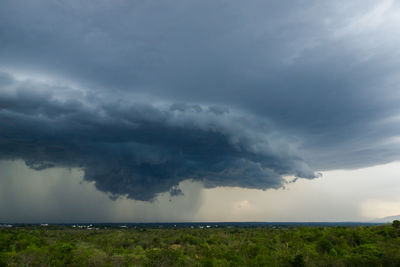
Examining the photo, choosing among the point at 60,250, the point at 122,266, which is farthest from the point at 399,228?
the point at 60,250

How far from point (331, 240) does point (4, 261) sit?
5867cm

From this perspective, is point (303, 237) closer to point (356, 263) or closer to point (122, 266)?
point (356, 263)

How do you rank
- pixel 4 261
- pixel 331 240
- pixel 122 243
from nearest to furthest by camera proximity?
pixel 4 261, pixel 331 240, pixel 122 243

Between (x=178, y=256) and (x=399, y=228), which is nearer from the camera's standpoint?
(x=178, y=256)

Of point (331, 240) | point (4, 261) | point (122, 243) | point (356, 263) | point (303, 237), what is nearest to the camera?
point (4, 261)

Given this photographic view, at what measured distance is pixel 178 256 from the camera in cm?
3647

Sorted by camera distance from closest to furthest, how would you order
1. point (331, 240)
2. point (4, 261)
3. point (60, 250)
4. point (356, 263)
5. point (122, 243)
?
1. point (4, 261)
2. point (356, 263)
3. point (60, 250)
4. point (331, 240)
5. point (122, 243)

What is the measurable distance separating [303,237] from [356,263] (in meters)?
34.0

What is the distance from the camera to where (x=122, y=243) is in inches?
3103

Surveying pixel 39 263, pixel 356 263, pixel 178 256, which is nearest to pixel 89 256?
pixel 39 263

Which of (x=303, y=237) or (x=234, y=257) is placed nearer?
(x=234, y=257)

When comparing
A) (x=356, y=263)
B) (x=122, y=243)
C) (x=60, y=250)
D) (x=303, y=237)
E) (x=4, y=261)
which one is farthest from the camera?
(x=122, y=243)

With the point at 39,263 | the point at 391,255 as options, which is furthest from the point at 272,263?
the point at 39,263

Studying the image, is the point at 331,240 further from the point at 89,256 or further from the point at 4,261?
the point at 4,261
